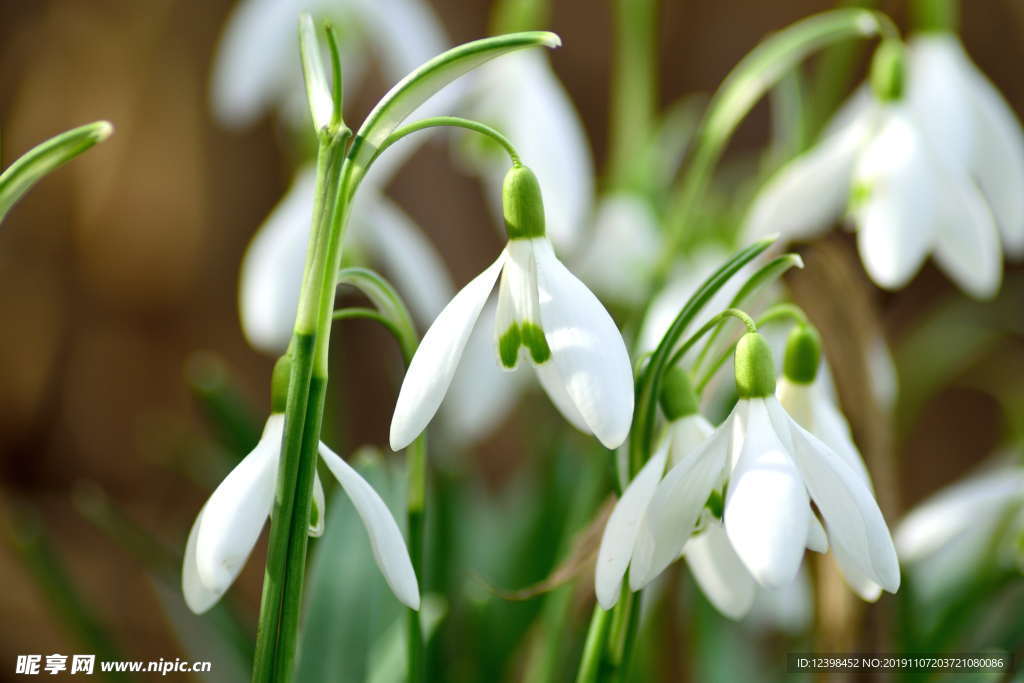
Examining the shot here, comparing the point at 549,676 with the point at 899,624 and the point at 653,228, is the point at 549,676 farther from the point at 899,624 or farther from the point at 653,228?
the point at 653,228

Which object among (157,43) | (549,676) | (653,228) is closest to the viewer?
(549,676)

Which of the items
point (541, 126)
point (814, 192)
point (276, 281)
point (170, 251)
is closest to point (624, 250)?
point (541, 126)

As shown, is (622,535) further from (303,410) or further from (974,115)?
(974,115)

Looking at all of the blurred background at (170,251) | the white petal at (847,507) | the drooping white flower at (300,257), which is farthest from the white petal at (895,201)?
the blurred background at (170,251)

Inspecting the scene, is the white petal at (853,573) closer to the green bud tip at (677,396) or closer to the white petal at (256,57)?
the green bud tip at (677,396)

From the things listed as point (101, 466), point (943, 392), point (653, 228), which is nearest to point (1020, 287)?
point (943, 392)

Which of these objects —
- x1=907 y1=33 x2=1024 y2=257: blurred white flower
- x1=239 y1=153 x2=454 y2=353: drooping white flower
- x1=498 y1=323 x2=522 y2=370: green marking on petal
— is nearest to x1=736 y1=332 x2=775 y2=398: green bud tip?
x1=498 y1=323 x2=522 y2=370: green marking on petal

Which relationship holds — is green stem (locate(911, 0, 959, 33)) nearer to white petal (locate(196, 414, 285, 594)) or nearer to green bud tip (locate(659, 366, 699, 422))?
green bud tip (locate(659, 366, 699, 422))
